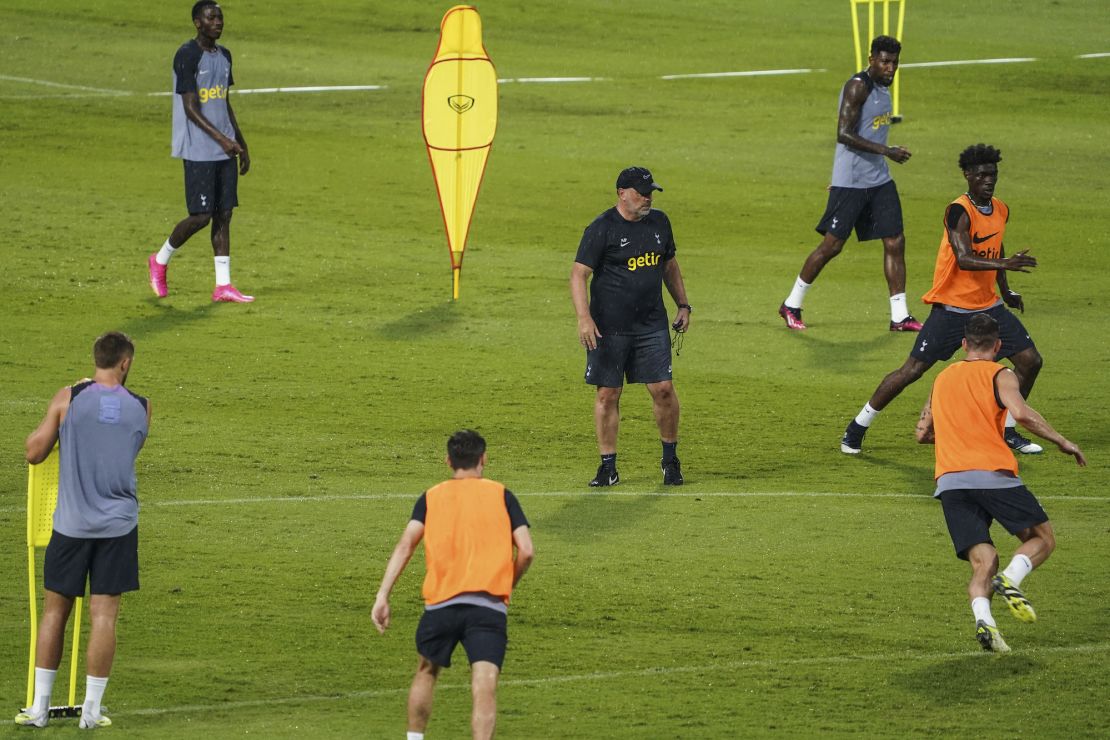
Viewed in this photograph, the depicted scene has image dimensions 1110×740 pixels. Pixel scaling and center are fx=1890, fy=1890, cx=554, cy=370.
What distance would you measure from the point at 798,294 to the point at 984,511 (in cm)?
774

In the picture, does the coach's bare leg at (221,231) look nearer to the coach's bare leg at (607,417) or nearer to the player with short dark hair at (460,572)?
the coach's bare leg at (607,417)

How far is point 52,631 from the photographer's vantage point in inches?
336

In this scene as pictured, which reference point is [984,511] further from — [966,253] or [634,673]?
[966,253]

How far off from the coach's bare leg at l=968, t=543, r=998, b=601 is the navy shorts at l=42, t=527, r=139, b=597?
4.18 m

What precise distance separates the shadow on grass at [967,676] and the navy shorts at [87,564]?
382cm

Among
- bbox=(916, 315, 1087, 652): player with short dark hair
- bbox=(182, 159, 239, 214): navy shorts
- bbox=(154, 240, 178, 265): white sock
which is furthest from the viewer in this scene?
bbox=(154, 240, 178, 265): white sock

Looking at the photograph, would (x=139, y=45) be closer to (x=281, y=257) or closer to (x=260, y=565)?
(x=281, y=257)

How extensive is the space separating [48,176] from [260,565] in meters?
13.5

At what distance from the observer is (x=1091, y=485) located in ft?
42.5

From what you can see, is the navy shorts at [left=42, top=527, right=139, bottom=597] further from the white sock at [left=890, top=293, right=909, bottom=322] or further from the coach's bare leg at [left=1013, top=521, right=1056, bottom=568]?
the white sock at [left=890, top=293, right=909, bottom=322]

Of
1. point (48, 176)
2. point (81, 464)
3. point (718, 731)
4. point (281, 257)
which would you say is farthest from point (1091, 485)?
point (48, 176)

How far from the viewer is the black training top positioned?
1240 cm

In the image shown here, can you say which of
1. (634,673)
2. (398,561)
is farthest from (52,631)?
(634,673)

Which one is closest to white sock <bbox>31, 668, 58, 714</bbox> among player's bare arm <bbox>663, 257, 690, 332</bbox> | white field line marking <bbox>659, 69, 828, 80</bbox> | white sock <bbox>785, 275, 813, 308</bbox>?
player's bare arm <bbox>663, 257, 690, 332</bbox>
